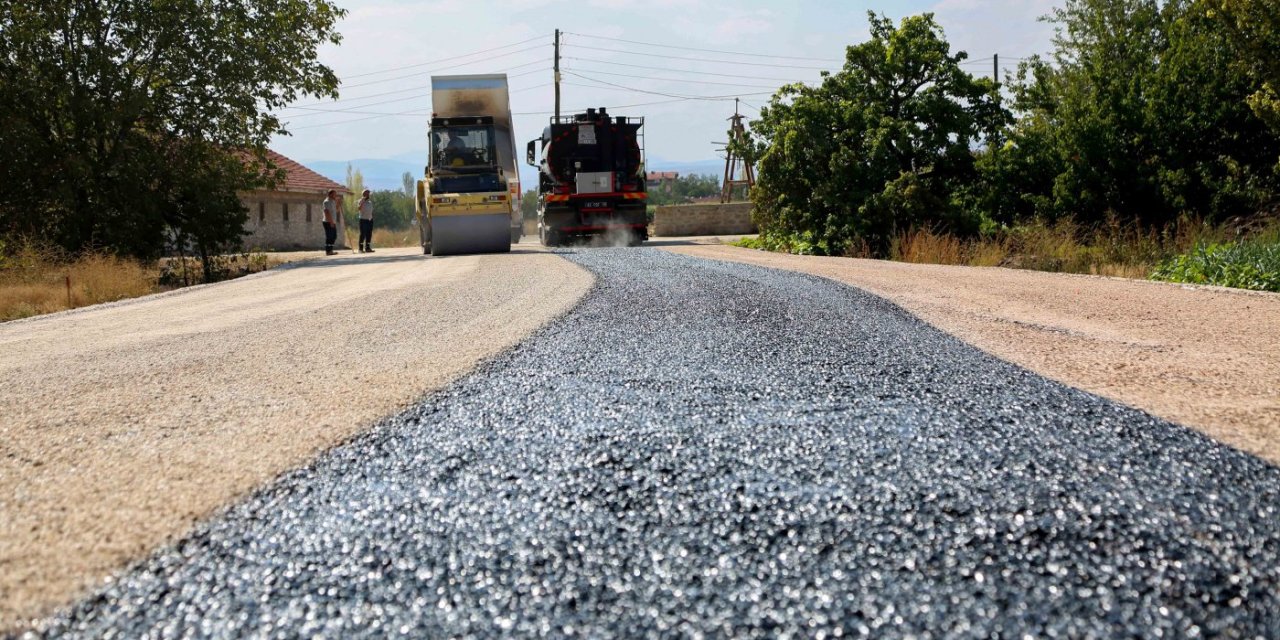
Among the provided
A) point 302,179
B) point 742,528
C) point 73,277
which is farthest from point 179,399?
point 302,179

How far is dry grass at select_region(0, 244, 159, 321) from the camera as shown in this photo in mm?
11180


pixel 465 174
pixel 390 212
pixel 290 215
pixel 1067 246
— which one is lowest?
pixel 1067 246

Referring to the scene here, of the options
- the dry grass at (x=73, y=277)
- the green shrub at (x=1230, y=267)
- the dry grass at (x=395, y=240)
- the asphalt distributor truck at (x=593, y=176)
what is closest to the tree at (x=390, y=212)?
the dry grass at (x=395, y=240)

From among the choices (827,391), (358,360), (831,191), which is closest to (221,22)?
(831,191)

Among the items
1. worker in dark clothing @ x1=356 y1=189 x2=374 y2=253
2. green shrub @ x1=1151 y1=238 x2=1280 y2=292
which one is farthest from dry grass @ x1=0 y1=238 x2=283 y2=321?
green shrub @ x1=1151 y1=238 x2=1280 y2=292

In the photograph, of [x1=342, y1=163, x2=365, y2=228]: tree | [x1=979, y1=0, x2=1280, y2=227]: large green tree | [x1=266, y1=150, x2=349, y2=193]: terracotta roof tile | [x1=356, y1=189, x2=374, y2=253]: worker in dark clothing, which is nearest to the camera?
[x1=979, y1=0, x2=1280, y2=227]: large green tree

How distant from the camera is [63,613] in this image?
1956 millimetres

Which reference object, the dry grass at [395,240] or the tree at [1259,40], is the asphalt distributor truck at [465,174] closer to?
the tree at [1259,40]

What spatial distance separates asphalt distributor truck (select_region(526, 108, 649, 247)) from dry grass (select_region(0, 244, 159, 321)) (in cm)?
947

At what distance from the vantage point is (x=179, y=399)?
13.8 ft

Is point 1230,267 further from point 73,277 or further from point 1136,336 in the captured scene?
point 73,277

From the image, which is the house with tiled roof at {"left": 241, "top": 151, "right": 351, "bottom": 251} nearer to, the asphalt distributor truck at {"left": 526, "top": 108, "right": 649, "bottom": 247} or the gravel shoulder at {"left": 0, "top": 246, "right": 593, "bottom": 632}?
the asphalt distributor truck at {"left": 526, "top": 108, "right": 649, "bottom": 247}

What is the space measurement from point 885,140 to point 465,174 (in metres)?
8.78

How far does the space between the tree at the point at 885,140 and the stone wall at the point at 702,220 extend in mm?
17032
